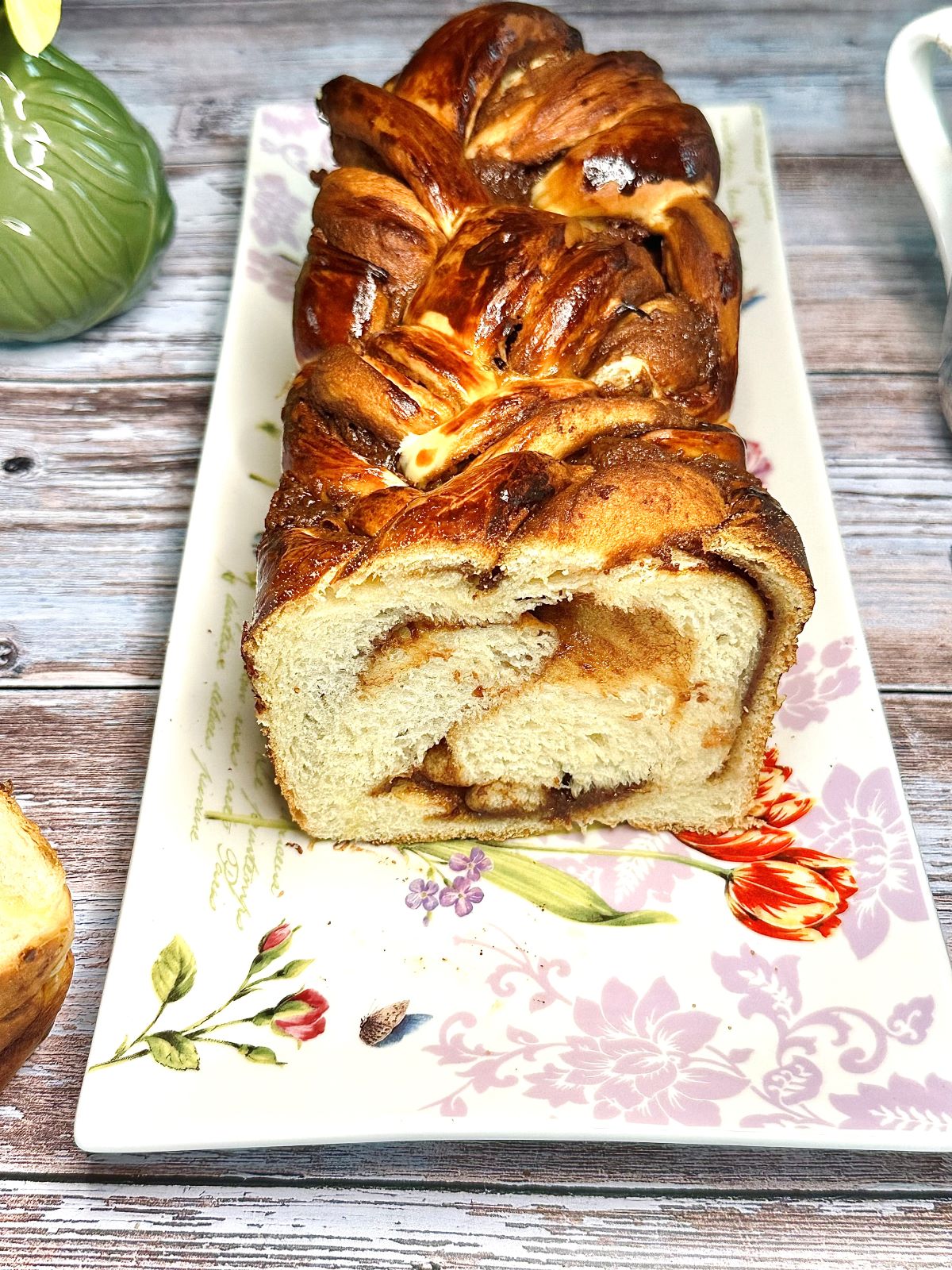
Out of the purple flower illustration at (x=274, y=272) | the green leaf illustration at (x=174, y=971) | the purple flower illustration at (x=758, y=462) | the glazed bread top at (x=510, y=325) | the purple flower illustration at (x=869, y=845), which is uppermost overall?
the glazed bread top at (x=510, y=325)

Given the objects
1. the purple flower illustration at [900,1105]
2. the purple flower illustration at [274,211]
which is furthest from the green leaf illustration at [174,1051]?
the purple flower illustration at [274,211]

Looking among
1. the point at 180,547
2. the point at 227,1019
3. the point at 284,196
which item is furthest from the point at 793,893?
the point at 284,196

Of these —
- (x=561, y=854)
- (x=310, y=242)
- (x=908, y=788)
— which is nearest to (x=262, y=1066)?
(x=561, y=854)

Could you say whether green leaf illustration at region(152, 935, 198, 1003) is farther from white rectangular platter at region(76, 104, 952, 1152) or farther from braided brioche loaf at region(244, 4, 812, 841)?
braided brioche loaf at region(244, 4, 812, 841)

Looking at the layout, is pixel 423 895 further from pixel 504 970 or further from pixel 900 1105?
pixel 900 1105

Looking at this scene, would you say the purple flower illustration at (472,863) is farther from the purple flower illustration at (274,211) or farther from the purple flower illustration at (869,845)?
the purple flower illustration at (274,211)

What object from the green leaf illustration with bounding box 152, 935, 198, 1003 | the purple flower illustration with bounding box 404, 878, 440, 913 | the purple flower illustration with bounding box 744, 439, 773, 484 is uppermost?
the purple flower illustration with bounding box 744, 439, 773, 484

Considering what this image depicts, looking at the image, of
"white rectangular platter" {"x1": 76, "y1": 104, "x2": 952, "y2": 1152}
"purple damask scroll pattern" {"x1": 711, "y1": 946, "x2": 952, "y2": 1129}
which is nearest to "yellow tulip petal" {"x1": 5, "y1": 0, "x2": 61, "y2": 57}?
"white rectangular platter" {"x1": 76, "y1": 104, "x2": 952, "y2": 1152}
